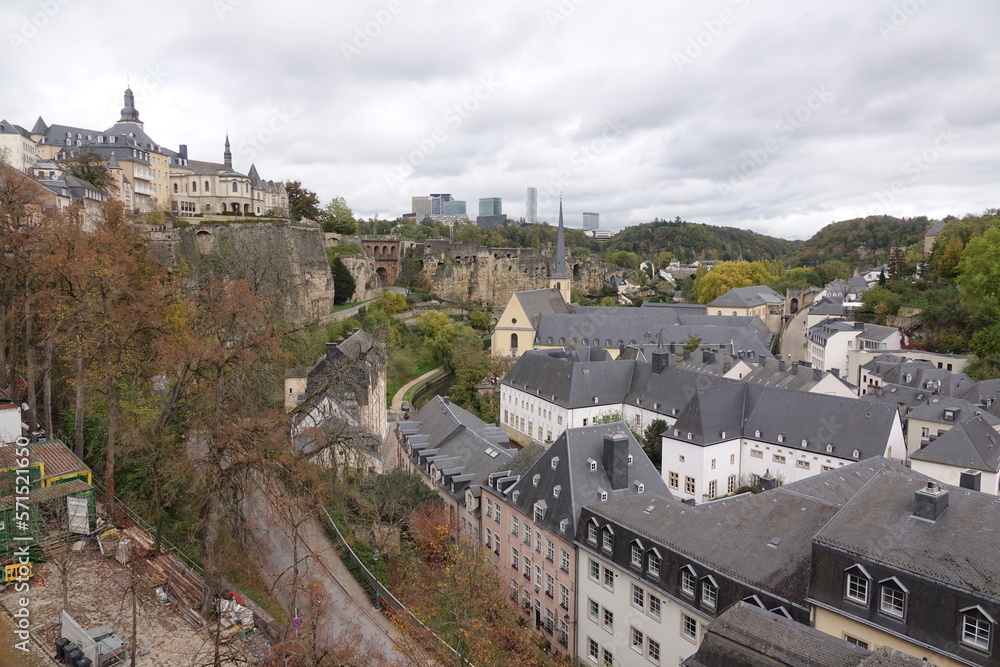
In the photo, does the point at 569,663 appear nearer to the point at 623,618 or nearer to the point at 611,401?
the point at 623,618

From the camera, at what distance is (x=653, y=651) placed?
13.9 metres

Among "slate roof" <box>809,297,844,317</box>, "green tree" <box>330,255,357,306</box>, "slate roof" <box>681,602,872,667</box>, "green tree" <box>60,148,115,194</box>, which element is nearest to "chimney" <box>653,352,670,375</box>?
"slate roof" <box>681,602,872,667</box>

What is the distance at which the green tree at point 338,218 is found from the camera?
189 ft

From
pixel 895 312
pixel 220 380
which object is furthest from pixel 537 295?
pixel 220 380

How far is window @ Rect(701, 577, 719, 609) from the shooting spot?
12.4m

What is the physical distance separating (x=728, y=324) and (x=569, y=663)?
3722 centimetres

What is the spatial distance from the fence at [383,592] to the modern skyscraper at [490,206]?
172207 mm

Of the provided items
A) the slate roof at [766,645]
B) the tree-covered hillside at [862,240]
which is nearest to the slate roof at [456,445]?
the slate roof at [766,645]

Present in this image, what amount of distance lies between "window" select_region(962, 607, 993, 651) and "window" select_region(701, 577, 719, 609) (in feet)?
13.2

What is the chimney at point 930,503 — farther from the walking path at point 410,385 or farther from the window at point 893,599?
the walking path at point 410,385

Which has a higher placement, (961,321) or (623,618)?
(961,321)

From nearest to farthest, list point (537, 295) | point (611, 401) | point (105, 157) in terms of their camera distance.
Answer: point (611, 401), point (105, 157), point (537, 295)

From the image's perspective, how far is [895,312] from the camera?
158ft

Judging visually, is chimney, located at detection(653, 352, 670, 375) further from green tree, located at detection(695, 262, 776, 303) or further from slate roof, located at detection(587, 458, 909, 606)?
green tree, located at detection(695, 262, 776, 303)
